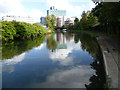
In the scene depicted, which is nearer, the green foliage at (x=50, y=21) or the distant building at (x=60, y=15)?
the green foliage at (x=50, y=21)

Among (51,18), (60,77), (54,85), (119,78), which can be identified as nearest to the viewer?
(119,78)

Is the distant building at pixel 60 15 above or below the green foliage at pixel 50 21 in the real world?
above

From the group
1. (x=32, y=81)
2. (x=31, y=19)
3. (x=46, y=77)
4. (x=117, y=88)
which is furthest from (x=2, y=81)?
(x=31, y=19)

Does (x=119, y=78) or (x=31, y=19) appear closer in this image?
(x=119, y=78)

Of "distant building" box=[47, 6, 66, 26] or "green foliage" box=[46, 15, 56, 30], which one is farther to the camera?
"distant building" box=[47, 6, 66, 26]

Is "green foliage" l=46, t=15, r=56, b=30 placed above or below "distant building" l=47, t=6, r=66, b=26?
below

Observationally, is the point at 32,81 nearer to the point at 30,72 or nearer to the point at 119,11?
the point at 30,72

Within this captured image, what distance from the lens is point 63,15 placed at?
157750 millimetres

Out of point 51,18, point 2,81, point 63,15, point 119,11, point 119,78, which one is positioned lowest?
point 2,81

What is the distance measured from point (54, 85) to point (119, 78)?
8.23 feet

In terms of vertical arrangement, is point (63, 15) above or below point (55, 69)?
above

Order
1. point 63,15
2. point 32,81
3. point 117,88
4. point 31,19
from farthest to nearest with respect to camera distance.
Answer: point 63,15 → point 31,19 → point 32,81 → point 117,88

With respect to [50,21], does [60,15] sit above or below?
above

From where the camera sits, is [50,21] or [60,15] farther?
[60,15]
